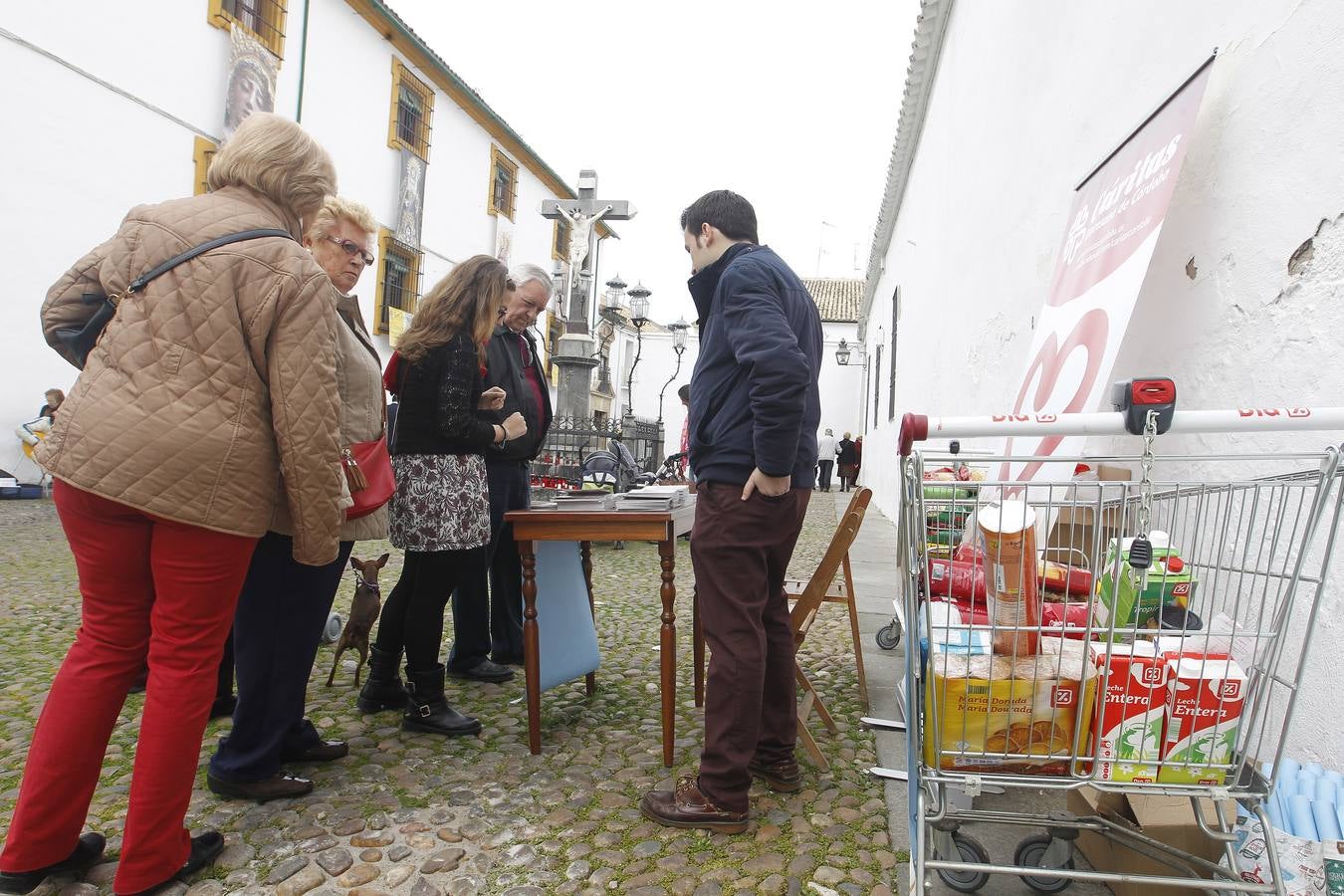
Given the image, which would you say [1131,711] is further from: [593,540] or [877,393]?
[877,393]

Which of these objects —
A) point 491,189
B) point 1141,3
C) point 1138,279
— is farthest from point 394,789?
point 491,189

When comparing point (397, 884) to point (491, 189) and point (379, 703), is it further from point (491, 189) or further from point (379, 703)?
point (491, 189)

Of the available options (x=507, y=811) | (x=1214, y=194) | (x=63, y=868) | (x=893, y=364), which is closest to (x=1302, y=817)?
(x=1214, y=194)

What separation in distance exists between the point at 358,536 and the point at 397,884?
3.48 ft

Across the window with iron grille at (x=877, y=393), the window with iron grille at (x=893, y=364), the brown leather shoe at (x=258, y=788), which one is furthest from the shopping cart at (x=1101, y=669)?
the window with iron grille at (x=877, y=393)

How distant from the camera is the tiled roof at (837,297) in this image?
123 feet

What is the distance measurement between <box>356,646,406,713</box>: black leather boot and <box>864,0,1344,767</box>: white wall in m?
2.81

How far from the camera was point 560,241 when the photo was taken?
83.7 ft

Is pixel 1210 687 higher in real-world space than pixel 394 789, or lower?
higher

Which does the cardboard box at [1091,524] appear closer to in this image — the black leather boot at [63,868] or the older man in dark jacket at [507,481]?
the older man in dark jacket at [507,481]

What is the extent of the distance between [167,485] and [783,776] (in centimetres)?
198

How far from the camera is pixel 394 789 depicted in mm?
2615

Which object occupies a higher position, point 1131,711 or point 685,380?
point 685,380

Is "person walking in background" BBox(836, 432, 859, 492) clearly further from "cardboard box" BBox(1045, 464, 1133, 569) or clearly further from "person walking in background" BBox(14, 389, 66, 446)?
"cardboard box" BBox(1045, 464, 1133, 569)
